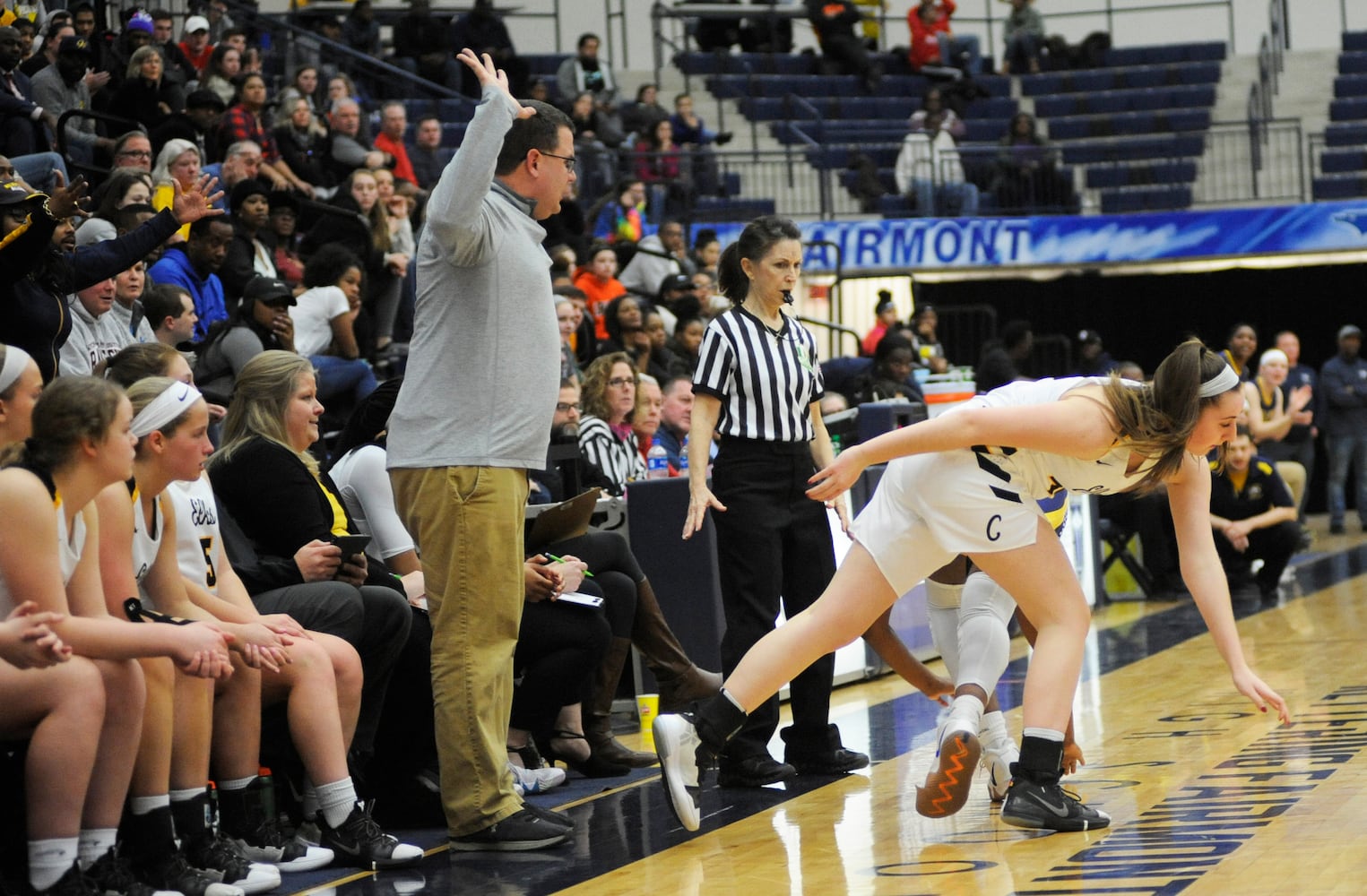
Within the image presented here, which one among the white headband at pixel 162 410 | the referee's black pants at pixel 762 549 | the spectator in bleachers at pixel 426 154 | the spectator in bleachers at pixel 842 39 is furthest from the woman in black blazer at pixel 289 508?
the spectator in bleachers at pixel 842 39

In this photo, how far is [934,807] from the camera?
4.38m

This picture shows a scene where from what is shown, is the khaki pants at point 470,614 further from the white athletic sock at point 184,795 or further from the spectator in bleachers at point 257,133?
the spectator in bleachers at point 257,133

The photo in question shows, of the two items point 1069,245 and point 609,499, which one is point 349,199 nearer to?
point 609,499

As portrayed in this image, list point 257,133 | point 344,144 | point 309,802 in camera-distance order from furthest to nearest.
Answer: point 344,144 < point 257,133 < point 309,802

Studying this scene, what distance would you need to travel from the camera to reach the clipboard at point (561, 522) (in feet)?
18.6

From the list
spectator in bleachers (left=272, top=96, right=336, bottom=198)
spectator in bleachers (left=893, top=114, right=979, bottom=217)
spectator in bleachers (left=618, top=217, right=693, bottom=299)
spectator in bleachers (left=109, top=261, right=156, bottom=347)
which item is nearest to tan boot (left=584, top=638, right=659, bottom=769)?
spectator in bleachers (left=109, top=261, right=156, bottom=347)

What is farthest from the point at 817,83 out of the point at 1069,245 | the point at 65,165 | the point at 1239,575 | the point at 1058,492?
the point at 1058,492

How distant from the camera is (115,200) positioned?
726 centimetres

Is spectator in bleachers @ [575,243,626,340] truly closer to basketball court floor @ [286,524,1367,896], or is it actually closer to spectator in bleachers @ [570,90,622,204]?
spectator in bleachers @ [570,90,622,204]

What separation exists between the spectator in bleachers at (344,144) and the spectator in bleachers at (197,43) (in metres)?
1.14

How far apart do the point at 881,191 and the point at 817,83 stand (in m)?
2.46

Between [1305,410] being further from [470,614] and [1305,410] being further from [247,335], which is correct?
[470,614]

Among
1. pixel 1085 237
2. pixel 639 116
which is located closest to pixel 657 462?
pixel 639 116

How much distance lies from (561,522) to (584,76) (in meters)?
12.6
